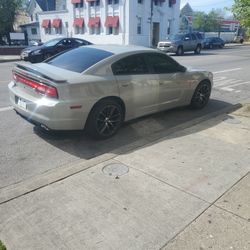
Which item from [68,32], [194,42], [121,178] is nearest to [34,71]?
[121,178]

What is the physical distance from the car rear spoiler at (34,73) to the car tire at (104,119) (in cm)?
76

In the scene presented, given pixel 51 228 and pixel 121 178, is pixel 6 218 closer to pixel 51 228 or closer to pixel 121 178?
pixel 51 228

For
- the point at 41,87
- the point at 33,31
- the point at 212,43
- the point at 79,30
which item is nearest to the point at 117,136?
the point at 41,87

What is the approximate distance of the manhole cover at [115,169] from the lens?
405 cm

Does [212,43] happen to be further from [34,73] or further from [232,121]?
[34,73]

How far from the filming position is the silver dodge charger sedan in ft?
15.1

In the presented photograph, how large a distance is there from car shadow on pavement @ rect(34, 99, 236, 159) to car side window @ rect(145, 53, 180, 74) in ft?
3.57

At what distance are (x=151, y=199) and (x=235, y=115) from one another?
13.9 ft

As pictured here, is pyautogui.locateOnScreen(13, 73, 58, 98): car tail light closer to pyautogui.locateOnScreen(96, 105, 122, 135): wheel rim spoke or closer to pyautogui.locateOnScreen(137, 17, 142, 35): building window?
pyautogui.locateOnScreen(96, 105, 122, 135): wheel rim spoke

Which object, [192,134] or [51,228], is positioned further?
[192,134]

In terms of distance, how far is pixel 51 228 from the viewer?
2955 mm

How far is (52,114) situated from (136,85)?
1729 mm

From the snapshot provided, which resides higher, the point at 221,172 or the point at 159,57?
the point at 159,57

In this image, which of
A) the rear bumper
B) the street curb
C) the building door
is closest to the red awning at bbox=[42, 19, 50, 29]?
the building door
